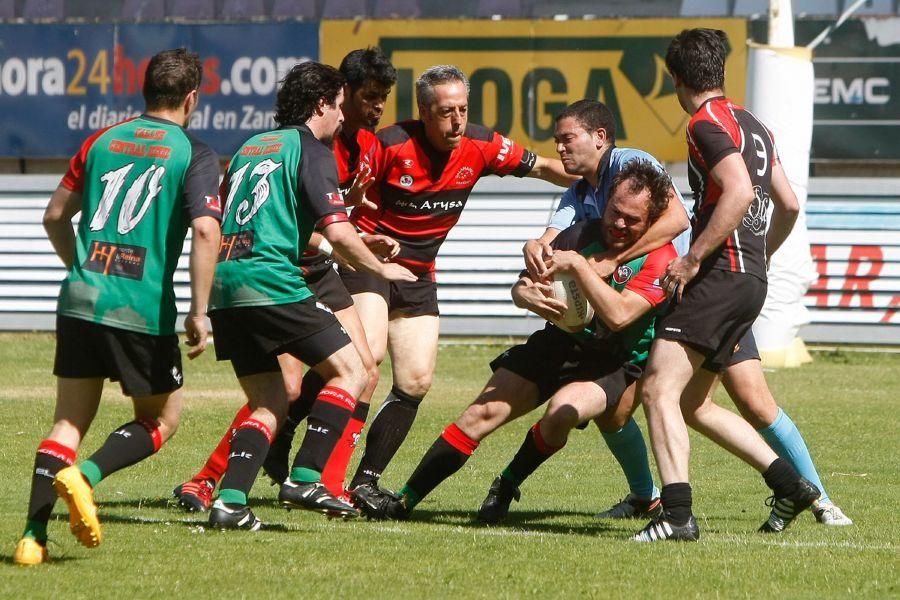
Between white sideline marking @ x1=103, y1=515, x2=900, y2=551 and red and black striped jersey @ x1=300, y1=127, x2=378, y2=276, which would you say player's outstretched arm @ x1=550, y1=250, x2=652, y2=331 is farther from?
red and black striped jersey @ x1=300, y1=127, x2=378, y2=276

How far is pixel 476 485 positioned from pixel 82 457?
2.62 metres

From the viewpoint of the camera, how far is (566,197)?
25.3 feet

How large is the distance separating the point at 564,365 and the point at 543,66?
496 inches

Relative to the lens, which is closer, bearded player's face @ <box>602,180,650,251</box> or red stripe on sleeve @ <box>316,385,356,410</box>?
red stripe on sleeve @ <box>316,385,356,410</box>

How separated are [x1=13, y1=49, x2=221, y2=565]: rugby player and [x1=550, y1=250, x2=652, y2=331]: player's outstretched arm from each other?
1.63 meters

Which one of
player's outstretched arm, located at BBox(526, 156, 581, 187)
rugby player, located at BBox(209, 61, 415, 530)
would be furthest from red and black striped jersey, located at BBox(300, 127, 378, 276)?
rugby player, located at BBox(209, 61, 415, 530)

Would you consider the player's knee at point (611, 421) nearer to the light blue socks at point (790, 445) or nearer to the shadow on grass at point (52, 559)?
the light blue socks at point (790, 445)

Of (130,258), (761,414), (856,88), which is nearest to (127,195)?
(130,258)

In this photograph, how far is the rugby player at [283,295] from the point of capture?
6.49m

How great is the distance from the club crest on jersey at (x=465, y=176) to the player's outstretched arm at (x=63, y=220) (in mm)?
2602

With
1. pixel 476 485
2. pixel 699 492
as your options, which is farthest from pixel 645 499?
pixel 476 485

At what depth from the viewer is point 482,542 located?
21.4 feet

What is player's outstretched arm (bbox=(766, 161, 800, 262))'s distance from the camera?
6953 mm

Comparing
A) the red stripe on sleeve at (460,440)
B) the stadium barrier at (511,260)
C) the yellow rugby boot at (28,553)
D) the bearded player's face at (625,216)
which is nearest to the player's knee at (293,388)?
the red stripe on sleeve at (460,440)
